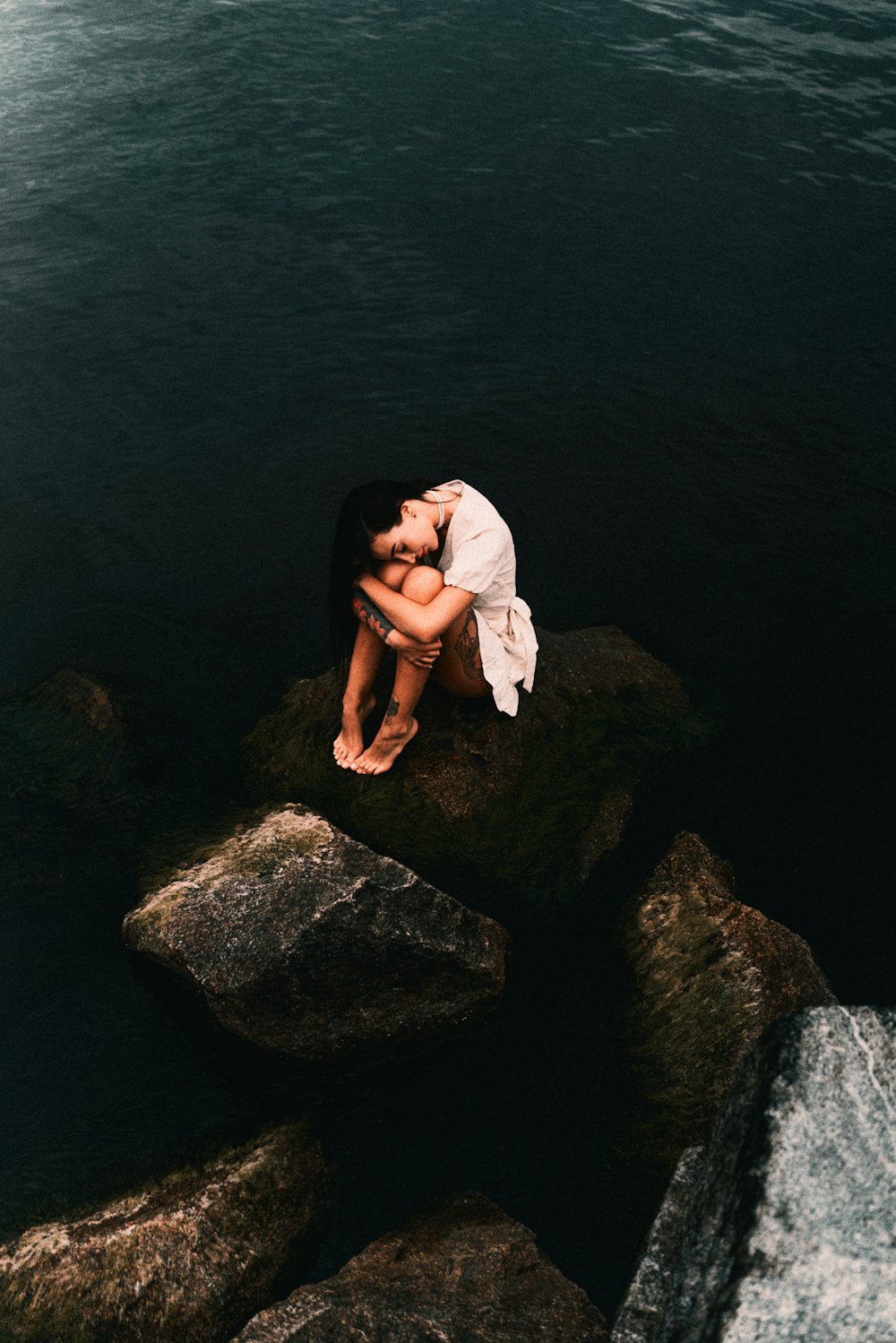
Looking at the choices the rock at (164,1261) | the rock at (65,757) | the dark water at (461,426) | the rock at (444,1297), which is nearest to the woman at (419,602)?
the dark water at (461,426)

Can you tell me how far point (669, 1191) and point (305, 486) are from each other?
7.94 meters

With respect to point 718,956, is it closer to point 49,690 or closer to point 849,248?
point 49,690

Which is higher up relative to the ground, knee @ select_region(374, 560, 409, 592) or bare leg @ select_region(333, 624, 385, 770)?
knee @ select_region(374, 560, 409, 592)

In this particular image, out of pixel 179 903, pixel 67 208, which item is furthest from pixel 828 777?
pixel 67 208

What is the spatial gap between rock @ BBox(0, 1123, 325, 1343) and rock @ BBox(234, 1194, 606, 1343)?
0.56 meters

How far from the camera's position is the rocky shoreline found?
130 inches

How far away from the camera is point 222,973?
18.5 ft

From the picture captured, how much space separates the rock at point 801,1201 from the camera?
9.95 ft

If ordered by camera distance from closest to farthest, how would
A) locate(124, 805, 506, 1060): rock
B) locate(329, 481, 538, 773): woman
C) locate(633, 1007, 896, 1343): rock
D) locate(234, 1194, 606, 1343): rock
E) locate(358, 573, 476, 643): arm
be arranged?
locate(633, 1007, 896, 1343): rock, locate(234, 1194, 606, 1343): rock, locate(124, 805, 506, 1060): rock, locate(329, 481, 538, 773): woman, locate(358, 573, 476, 643): arm

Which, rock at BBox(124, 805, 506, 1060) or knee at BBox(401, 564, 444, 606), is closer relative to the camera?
rock at BBox(124, 805, 506, 1060)

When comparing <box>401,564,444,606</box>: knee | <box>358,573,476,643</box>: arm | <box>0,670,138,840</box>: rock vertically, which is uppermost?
<box>401,564,444,606</box>: knee

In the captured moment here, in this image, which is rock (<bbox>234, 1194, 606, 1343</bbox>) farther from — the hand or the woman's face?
the woman's face

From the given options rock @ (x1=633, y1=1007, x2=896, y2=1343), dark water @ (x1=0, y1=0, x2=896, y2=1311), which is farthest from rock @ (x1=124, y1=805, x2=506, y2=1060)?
rock @ (x1=633, y1=1007, x2=896, y2=1343)

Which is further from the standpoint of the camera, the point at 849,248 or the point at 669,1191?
the point at 849,248
